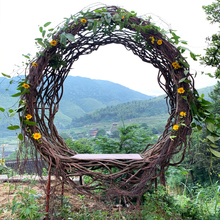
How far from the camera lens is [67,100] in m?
30.6

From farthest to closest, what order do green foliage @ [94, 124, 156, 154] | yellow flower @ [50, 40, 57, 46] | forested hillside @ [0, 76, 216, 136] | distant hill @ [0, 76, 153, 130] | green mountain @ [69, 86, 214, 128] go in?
1. distant hill @ [0, 76, 153, 130]
2. forested hillside @ [0, 76, 216, 136]
3. green mountain @ [69, 86, 214, 128]
4. green foliage @ [94, 124, 156, 154]
5. yellow flower @ [50, 40, 57, 46]

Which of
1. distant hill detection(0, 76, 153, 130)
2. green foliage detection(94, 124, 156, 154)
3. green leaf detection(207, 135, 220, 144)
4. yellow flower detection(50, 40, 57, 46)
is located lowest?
green foliage detection(94, 124, 156, 154)

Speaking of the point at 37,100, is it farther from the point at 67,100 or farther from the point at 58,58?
the point at 67,100

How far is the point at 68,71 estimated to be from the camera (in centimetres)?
170

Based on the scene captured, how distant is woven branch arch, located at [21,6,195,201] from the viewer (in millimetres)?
1304

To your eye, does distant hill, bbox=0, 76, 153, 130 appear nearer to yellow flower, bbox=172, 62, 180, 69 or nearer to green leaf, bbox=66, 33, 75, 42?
green leaf, bbox=66, 33, 75, 42

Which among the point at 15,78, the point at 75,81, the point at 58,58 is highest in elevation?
the point at 75,81

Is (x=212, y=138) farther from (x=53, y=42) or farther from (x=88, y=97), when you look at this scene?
(x=88, y=97)

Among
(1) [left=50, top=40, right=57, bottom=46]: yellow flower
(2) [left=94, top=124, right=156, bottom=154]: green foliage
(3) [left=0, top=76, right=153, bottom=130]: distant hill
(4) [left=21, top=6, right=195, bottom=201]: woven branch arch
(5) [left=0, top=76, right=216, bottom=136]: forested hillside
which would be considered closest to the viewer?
(4) [left=21, top=6, right=195, bottom=201]: woven branch arch

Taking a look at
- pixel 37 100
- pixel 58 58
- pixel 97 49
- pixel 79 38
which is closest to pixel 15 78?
pixel 37 100

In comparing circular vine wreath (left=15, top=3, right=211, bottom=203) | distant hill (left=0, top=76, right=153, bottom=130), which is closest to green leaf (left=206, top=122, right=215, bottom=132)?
circular vine wreath (left=15, top=3, right=211, bottom=203)

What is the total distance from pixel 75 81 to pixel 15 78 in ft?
117

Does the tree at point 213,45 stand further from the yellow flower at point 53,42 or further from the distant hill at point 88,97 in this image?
the distant hill at point 88,97

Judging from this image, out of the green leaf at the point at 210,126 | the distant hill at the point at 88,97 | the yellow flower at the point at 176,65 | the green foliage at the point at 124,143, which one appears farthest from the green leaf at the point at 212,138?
the distant hill at the point at 88,97
